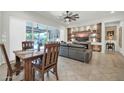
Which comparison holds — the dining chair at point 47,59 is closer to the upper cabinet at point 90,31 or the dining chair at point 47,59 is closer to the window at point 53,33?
the window at point 53,33

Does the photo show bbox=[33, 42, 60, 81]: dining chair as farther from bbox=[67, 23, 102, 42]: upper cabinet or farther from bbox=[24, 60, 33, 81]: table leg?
bbox=[67, 23, 102, 42]: upper cabinet

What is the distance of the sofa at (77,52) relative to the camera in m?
4.58

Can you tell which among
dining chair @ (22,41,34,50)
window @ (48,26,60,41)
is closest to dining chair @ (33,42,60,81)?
dining chair @ (22,41,34,50)

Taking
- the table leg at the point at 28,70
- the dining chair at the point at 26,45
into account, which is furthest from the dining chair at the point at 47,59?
the dining chair at the point at 26,45

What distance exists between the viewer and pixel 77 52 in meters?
4.90

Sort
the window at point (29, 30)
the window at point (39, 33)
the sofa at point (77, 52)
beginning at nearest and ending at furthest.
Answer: the sofa at point (77, 52) < the window at point (29, 30) < the window at point (39, 33)

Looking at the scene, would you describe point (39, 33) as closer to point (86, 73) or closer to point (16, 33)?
point (16, 33)

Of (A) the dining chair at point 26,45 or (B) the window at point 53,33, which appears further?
(B) the window at point 53,33

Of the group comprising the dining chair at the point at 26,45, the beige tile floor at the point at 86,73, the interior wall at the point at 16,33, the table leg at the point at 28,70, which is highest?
the interior wall at the point at 16,33

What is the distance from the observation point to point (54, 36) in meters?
8.96
